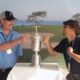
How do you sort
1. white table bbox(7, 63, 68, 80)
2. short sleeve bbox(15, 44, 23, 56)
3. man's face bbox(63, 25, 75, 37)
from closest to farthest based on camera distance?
1. white table bbox(7, 63, 68, 80)
2. man's face bbox(63, 25, 75, 37)
3. short sleeve bbox(15, 44, 23, 56)

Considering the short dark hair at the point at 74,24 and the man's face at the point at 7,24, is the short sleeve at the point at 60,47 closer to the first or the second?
the short dark hair at the point at 74,24

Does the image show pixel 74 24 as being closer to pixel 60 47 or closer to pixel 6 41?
pixel 60 47

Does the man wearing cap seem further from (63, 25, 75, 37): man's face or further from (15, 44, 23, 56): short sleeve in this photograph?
Result: (63, 25, 75, 37): man's face

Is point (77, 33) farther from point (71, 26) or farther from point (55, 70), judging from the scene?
point (55, 70)

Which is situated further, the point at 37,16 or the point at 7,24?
the point at 37,16

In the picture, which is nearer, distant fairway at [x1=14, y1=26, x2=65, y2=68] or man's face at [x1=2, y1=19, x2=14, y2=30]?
man's face at [x1=2, y1=19, x2=14, y2=30]

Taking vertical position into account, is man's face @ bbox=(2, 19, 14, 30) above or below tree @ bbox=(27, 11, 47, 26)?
below

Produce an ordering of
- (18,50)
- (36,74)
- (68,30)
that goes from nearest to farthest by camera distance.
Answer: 1. (36,74)
2. (68,30)
3. (18,50)

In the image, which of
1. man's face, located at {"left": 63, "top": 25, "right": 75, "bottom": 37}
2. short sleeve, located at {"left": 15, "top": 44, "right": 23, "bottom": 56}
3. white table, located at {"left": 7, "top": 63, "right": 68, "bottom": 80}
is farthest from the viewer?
short sleeve, located at {"left": 15, "top": 44, "right": 23, "bottom": 56}

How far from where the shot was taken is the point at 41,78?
6.86 ft

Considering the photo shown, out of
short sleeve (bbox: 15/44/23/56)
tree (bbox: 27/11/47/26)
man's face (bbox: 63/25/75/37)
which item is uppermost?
tree (bbox: 27/11/47/26)

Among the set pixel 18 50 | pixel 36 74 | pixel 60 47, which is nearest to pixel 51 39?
pixel 60 47

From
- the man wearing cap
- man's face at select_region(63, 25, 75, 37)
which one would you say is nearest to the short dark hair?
man's face at select_region(63, 25, 75, 37)

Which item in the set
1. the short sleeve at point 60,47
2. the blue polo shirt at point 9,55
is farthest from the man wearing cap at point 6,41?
the short sleeve at point 60,47
